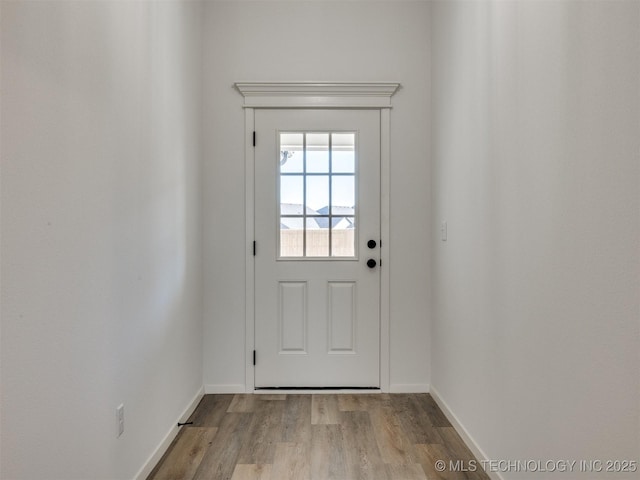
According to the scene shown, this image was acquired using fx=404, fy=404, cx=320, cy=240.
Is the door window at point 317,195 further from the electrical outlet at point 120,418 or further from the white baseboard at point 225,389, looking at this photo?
the electrical outlet at point 120,418

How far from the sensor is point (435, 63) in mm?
2820

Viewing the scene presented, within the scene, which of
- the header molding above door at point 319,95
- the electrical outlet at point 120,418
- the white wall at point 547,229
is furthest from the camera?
the header molding above door at point 319,95

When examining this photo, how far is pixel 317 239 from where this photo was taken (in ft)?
9.70

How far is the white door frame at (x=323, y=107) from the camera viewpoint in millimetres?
2885

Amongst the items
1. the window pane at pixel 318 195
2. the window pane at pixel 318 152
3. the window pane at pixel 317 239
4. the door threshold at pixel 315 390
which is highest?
the window pane at pixel 318 152

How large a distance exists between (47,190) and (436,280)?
7.59ft

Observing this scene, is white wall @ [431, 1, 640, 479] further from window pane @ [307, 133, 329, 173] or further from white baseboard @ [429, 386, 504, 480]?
window pane @ [307, 133, 329, 173]

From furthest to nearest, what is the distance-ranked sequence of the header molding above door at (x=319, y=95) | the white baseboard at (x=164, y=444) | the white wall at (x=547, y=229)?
the header molding above door at (x=319, y=95), the white baseboard at (x=164, y=444), the white wall at (x=547, y=229)

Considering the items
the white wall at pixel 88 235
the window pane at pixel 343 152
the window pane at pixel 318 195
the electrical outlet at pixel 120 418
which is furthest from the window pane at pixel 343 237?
the electrical outlet at pixel 120 418

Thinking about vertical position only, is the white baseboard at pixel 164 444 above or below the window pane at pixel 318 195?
below

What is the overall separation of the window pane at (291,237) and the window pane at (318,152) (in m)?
0.39

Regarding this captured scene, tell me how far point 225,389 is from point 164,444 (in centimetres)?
81

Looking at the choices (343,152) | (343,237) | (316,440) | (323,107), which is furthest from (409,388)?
(323,107)

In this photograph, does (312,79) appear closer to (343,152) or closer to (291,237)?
(343,152)
